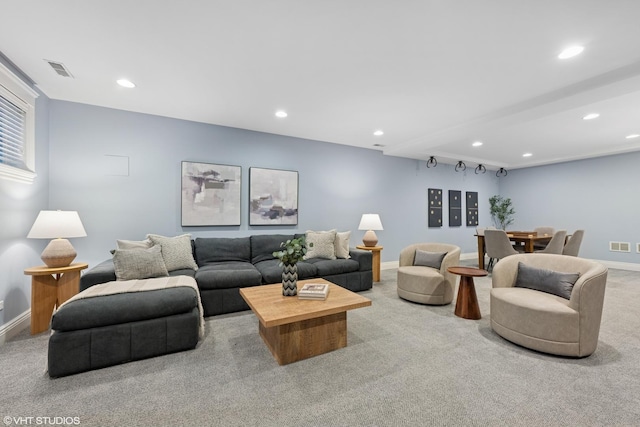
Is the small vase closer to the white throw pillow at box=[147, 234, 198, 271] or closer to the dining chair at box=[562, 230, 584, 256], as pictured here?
the white throw pillow at box=[147, 234, 198, 271]

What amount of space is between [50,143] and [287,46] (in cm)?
326

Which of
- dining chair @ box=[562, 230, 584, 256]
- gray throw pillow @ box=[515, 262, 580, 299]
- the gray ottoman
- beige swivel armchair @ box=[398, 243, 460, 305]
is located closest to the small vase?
the gray ottoman

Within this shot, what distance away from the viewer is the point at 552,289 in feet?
8.24

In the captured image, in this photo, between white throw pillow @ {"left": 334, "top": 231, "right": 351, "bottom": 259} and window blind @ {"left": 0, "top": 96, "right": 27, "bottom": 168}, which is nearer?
window blind @ {"left": 0, "top": 96, "right": 27, "bottom": 168}

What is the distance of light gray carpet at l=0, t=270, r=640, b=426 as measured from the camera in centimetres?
153

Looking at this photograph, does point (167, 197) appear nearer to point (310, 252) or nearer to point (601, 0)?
point (310, 252)

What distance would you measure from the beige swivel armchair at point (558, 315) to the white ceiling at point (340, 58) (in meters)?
1.90

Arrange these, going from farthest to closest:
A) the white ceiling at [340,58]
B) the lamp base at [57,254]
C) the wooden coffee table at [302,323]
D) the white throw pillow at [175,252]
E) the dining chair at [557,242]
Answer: the dining chair at [557,242] → the white throw pillow at [175,252] → the lamp base at [57,254] → the wooden coffee table at [302,323] → the white ceiling at [340,58]

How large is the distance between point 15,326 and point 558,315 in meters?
4.90

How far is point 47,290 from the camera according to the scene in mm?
2635

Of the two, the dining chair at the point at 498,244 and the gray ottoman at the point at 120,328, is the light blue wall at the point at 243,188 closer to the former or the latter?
the gray ottoman at the point at 120,328

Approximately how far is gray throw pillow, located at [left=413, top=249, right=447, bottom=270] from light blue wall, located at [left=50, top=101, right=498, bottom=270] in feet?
5.47
